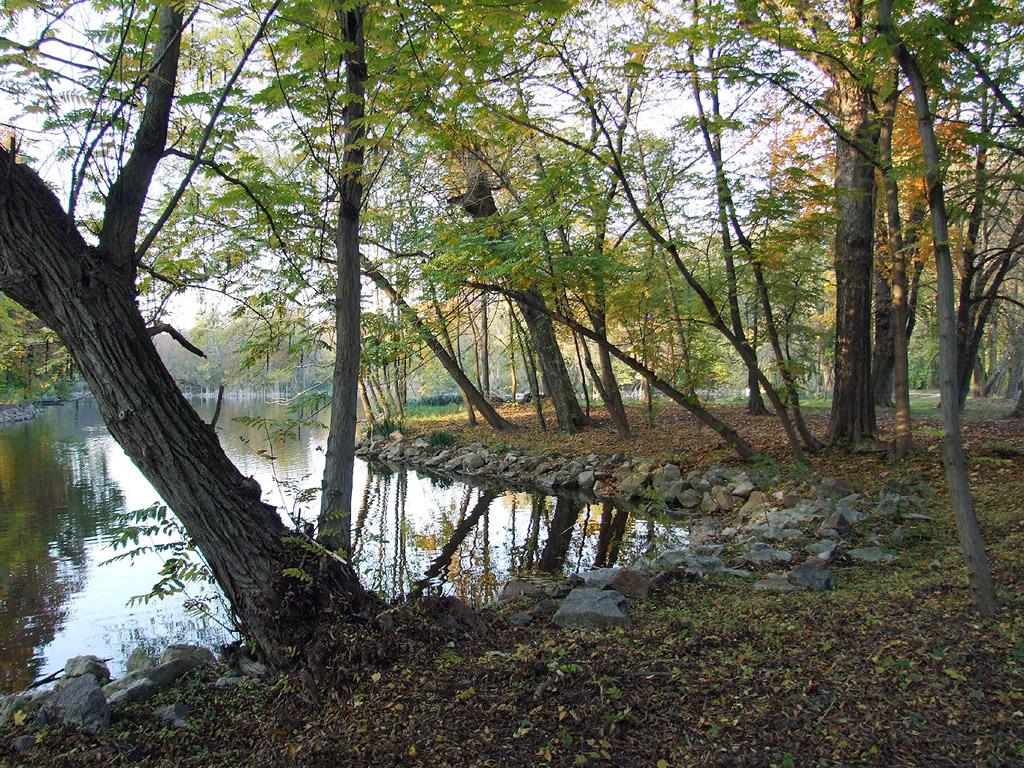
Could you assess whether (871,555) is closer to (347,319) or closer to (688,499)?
(688,499)

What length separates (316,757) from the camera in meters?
2.23

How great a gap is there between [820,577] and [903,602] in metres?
0.67

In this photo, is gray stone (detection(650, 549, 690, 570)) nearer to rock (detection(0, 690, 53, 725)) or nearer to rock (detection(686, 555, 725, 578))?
A: rock (detection(686, 555, 725, 578))

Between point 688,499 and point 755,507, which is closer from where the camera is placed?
point 755,507

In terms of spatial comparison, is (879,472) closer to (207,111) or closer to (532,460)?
(532,460)

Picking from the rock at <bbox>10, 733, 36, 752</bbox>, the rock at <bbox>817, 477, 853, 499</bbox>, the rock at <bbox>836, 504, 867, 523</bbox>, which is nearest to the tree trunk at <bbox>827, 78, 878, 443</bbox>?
the rock at <bbox>817, 477, 853, 499</bbox>

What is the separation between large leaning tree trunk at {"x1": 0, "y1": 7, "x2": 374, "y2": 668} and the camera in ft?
8.76

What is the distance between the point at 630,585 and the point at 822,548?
1.83 metres

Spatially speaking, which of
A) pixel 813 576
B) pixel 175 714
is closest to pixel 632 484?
pixel 813 576

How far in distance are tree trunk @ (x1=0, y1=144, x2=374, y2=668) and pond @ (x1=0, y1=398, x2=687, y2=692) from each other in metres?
0.24

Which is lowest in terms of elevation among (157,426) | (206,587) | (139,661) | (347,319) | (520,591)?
(206,587)

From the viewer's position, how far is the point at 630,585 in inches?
162

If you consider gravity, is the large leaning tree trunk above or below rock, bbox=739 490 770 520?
above

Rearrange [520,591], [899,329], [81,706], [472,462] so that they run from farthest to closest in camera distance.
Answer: [472,462], [899,329], [520,591], [81,706]
